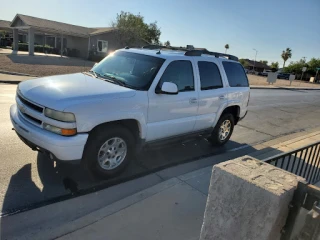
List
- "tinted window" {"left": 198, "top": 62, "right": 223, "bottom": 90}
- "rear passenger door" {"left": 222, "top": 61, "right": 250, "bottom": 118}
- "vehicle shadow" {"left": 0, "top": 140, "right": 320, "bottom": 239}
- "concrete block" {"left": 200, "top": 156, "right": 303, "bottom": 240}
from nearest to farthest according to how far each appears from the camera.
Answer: "concrete block" {"left": 200, "top": 156, "right": 303, "bottom": 240} → "vehicle shadow" {"left": 0, "top": 140, "right": 320, "bottom": 239} → "tinted window" {"left": 198, "top": 62, "right": 223, "bottom": 90} → "rear passenger door" {"left": 222, "top": 61, "right": 250, "bottom": 118}

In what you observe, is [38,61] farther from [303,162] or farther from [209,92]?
[303,162]

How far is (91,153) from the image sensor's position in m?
3.99

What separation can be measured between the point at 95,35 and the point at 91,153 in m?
35.5

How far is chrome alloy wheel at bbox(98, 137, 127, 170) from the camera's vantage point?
13.7 ft

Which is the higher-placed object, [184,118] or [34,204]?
[184,118]

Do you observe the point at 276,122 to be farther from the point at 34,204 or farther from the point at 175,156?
→ the point at 34,204

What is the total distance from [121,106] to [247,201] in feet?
8.71

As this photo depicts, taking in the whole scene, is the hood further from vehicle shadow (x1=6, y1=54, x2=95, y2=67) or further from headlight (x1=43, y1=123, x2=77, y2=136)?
vehicle shadow (x1=6, y1=54, x2=95, y2=67)

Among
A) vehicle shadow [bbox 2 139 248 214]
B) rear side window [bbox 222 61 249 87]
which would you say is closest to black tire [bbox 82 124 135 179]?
vehicle shadow [bbox 2 139 248 214]

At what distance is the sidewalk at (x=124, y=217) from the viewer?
3018 millimetres

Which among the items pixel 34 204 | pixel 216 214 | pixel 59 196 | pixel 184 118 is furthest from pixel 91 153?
pixel 216 214

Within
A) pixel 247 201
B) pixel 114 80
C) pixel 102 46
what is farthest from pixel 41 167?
pixel 102 46

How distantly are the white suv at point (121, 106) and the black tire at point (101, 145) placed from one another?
0.01m

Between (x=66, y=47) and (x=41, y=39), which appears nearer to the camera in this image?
(x=66, y=47)
